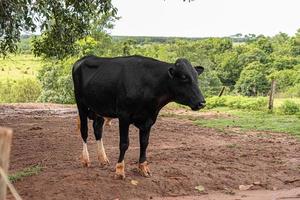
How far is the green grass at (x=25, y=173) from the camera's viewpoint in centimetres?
763

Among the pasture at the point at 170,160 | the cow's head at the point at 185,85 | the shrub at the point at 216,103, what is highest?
the cow's head at the point at 185,85

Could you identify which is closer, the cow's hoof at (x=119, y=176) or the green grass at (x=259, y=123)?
the cow's hoof at (x=119, y=176)

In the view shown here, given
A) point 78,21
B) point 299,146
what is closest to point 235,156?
point 299,146

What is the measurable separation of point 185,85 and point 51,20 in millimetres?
7697

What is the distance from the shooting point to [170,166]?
869 cm

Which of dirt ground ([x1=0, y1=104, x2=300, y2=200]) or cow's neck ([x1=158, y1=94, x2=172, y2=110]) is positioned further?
cow's neck ([x1=158, y1=94, x2=172, y2=110])

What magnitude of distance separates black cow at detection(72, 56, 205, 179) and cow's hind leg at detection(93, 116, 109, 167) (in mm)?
491

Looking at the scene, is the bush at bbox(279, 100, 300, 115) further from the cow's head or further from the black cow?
the cow's head

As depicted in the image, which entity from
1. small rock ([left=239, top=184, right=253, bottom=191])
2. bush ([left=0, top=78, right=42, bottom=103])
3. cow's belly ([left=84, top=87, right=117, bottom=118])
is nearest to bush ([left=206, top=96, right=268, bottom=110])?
small rock ([left=239, top=184, right=253, bottom=191])

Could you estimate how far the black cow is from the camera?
7.65 meters

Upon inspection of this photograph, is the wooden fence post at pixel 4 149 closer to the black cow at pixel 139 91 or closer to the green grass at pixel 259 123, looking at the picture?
the black cow at pixel 139 91

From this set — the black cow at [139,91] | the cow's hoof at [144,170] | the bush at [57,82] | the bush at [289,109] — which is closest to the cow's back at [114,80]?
the black cow at [139,91]

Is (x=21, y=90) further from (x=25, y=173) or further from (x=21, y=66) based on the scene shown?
(x=25, y=173)

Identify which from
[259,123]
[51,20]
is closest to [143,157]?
[51,20]
